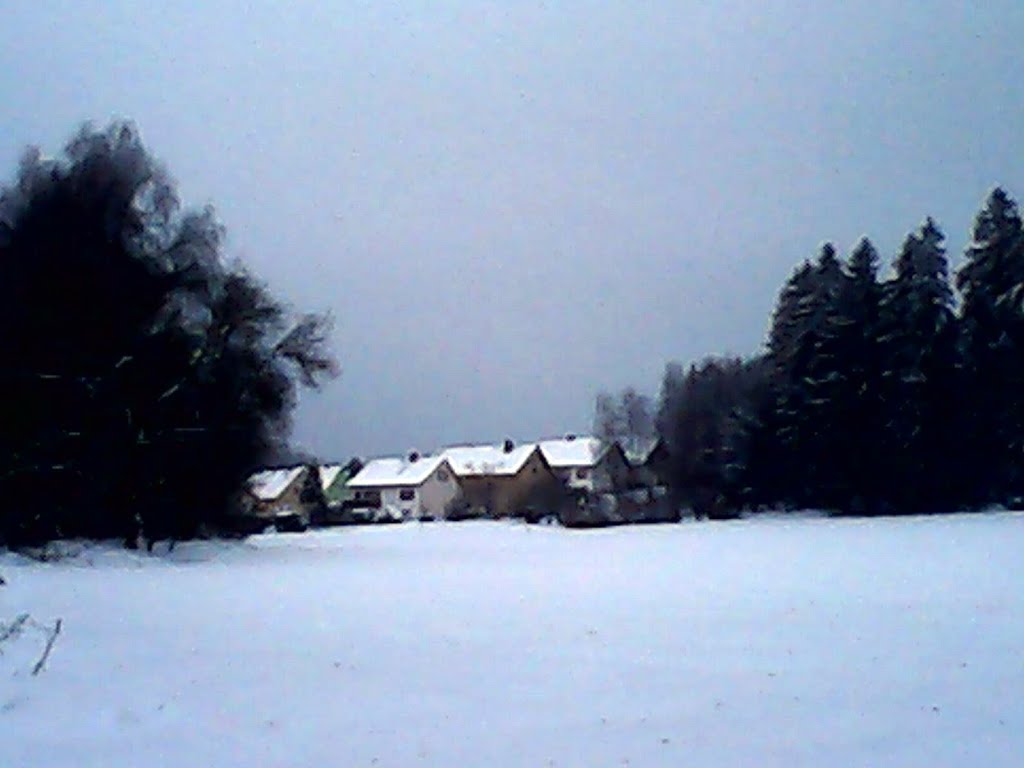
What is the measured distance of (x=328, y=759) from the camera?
7.55 meters

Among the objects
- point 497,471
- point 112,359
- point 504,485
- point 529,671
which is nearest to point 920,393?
point 112,359

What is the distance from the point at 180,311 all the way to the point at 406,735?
88.5ft

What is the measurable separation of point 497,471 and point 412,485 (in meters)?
8.45

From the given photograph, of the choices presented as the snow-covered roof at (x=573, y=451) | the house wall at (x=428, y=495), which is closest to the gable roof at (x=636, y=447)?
the snow-covered roof at (x=573, y=451)

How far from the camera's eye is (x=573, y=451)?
4158 inches

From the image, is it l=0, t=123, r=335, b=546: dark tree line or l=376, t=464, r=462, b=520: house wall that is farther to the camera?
l=376, t=464, r=462, b=520: house wall

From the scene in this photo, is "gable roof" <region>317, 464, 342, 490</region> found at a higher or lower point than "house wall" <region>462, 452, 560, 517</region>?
higher

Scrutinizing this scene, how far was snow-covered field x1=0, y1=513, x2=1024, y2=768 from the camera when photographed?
307 inches

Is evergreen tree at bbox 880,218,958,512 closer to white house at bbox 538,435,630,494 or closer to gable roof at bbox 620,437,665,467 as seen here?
white house at bbox 538,435,630,494

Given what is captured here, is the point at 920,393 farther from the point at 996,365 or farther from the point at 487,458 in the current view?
the point at 487,458

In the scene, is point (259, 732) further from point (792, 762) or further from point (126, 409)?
point (126, 409)

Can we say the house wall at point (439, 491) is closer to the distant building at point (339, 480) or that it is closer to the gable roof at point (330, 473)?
the distant building at point (339, 480)

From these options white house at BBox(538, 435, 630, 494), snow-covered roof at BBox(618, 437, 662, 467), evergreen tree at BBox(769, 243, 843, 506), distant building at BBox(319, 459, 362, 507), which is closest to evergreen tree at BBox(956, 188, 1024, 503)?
evergreen tree at BBox(769, 243, 843, 506)

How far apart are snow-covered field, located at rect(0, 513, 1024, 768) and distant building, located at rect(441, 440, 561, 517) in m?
63.4
